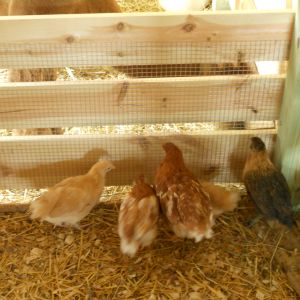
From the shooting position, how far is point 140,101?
2123 mm

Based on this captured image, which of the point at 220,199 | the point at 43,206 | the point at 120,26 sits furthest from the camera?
the point at 220,199

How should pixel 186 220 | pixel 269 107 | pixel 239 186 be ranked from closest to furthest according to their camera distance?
pixel 186 220 < pixel 269 107 < pixel 239 186

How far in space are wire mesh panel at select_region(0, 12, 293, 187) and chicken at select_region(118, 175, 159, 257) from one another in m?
0.38

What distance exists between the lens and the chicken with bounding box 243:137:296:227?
6.78ft

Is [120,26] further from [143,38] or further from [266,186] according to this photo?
[266,186]

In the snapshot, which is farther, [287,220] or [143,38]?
[287,220]

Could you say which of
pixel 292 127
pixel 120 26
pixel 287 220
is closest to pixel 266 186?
pixel 287 220

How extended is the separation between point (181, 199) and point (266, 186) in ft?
1.53

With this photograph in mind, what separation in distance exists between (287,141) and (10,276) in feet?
4.96

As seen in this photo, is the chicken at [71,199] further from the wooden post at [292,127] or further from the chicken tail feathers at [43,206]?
the wooden post at [292,127]

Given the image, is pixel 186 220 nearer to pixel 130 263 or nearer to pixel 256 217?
pixel 130 263

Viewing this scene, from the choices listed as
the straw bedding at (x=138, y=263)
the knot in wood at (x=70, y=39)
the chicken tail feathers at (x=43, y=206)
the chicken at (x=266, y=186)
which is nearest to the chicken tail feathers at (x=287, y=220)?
the chicken at (x=266, y=186)

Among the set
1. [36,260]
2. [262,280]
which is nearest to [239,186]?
[262,280]

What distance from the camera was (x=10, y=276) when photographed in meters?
2.02
